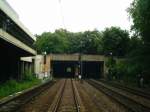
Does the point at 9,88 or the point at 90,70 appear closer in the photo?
the point at 9,88

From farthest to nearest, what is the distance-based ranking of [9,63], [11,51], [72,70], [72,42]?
[72,42]
[72,70]
[9,63]
[11,51]

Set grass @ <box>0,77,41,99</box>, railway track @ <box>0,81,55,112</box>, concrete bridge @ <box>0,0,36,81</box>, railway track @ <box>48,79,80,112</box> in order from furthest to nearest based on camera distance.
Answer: concrete bridge @ <box>0,0,36,81</box>, grass @ <box>0,77,41,99</box>, railway track @ <box>48,79,80,112</box>, railway track @ <box>0,81,55,112</box>

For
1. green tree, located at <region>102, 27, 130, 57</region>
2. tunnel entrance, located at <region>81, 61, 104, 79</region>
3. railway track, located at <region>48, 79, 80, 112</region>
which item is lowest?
railway track, located at <region>48, 79, 80, 112</region>

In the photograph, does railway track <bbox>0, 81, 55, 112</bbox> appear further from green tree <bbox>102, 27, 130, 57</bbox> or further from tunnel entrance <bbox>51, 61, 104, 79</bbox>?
tunnel entrance <bbox>51, 61, 104, 79</bbox>

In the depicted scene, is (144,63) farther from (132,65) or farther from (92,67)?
(92,67)

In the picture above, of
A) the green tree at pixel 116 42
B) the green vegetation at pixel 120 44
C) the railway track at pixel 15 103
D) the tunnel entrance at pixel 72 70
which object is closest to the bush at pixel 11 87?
the railway track at pixel 15 103

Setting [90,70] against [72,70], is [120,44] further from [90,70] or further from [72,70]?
[72,70]

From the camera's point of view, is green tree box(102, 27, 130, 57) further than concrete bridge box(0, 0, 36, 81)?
Yes

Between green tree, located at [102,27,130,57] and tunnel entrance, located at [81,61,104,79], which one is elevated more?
green tree, located at [102,27,130,57]

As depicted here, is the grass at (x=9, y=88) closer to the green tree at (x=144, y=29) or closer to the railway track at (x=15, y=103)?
the railway track at (x=15, y=103)

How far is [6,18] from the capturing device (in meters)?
43.8

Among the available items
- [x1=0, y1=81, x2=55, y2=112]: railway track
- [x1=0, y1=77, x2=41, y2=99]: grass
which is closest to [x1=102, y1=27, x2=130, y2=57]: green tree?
[x1=0, y1=77, x2=41, y2=99]: grass

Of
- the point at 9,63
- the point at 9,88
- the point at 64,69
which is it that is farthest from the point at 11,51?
the point at 64,69

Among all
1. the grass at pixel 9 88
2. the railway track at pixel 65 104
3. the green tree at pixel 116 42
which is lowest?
the railway track at pixel 65 104
